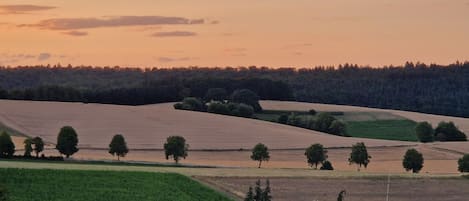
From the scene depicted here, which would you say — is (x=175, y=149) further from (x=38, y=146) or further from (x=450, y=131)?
(x=450, y=131)

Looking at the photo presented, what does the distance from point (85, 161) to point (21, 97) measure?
177 feet

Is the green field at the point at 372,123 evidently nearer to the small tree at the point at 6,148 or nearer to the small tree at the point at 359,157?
the small tree at the point at 359,157

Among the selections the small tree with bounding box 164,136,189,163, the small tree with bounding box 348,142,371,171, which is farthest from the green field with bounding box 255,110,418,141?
the small tree with bounding box 164,136,189,163

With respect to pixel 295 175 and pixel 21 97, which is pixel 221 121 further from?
pixel 295 175

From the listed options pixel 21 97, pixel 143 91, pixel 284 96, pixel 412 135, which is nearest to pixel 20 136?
pixel 21 97

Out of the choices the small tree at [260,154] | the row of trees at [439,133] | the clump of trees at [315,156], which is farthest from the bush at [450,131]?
the small tree at [260,154]

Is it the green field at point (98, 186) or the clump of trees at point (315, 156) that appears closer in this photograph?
the green field at point (98, 186)

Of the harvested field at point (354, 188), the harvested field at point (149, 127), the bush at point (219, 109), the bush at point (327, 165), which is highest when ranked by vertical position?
the bush at point (219, 109)

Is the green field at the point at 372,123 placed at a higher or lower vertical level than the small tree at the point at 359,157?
higher

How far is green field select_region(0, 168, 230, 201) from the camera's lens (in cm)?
4662

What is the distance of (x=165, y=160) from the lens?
8106 centimetres

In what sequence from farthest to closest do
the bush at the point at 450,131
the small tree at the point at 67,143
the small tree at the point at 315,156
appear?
the bush at the point at 450,131, the small tree at the point at 315,156, the small tree at the point at 67,143

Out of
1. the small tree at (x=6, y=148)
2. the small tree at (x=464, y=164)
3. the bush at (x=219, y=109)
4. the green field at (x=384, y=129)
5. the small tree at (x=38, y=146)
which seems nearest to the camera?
the small tree at (x=6, y=148)

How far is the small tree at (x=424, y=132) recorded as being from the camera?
109 meters
